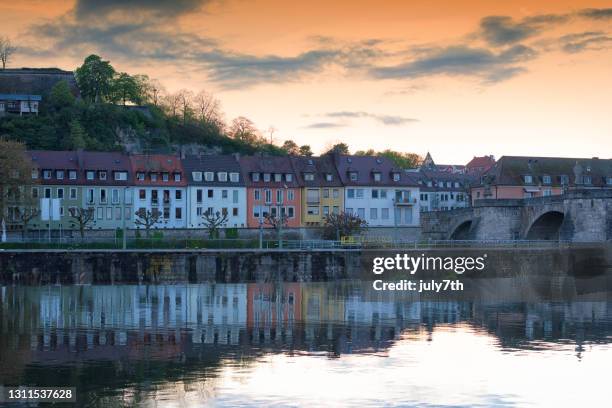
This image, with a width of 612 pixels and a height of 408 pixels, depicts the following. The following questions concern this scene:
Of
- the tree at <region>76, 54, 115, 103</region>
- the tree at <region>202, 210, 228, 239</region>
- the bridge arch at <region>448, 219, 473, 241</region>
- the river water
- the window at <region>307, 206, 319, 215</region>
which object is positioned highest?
the tree at <region>76, 54, 115, 103</region>

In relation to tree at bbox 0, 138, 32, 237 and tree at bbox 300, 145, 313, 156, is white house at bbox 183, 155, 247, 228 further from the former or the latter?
tree at bbox 300, 145, 313, 156

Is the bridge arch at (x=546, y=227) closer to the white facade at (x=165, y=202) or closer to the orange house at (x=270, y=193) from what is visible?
the orange house at (x=270, y=193)

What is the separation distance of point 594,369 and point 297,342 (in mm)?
12600

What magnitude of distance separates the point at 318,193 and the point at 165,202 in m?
17.6

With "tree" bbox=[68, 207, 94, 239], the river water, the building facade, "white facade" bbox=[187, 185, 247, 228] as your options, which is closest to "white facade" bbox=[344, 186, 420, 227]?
"white facade" bbox=[187, 185, 247, 228]

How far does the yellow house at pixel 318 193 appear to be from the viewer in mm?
114062

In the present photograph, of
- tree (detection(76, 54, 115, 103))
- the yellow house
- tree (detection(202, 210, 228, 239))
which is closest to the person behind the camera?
tree (detection(202, 210, 228, 239))

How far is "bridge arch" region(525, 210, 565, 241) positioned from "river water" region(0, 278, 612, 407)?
3534 centimetres

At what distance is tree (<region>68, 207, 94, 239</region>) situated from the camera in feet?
322

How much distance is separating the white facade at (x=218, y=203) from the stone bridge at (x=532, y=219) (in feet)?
73.0

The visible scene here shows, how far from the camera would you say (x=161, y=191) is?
110 m

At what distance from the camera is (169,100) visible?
172125 mm

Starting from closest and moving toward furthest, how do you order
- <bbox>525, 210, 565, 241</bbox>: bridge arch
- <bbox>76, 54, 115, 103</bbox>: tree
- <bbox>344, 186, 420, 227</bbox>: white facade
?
<bbox>525, 210, 565, 241</bbox>: bridge arch
<bbox>344, 186, 420, 227</bbox>: white facade
<bbox>76, 54, 115, 103</bbox>: tree

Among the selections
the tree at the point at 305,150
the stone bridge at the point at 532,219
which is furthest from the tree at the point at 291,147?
the stone bridge at the point at 532,219
